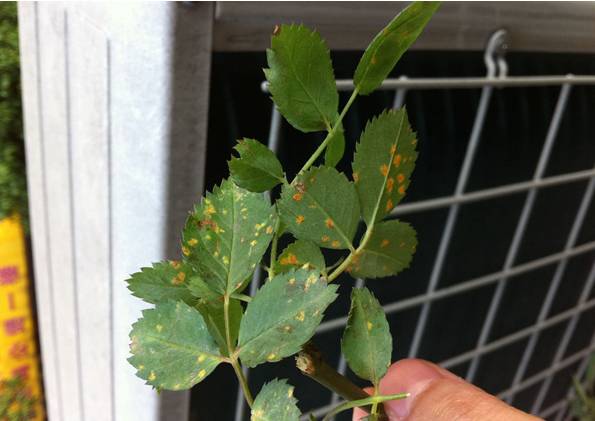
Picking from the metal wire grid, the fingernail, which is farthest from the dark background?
the fingernail

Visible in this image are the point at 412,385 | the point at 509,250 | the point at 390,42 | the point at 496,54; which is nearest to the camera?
the point at 390,42

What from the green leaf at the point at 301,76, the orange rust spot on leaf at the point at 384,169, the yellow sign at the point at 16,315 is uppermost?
the green leaf at the point at 301,76

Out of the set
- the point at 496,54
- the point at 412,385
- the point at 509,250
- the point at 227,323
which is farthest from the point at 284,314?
the point at 509,250

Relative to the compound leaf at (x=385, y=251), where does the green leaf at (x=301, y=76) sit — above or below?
above

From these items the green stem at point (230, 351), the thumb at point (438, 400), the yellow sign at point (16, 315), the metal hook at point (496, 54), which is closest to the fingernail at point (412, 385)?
the thumb at point (438, 400)

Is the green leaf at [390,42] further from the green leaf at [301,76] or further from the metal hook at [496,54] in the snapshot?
the metal hook at [496,54]

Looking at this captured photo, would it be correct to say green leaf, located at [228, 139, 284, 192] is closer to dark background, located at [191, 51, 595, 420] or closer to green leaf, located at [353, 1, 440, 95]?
green leaf, located at [353, 1, 440, 95]

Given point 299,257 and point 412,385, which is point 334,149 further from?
point 412,385

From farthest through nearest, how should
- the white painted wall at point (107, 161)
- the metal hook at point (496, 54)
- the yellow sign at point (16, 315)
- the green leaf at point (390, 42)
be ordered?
the yellow sign at point (16, 315) → the metal hook at point (496, 54) → the white painted wall at point (107, 161) → the green leaf at point (390, 42)

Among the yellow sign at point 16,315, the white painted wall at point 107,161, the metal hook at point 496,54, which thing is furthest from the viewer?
the yellow sign at point 16,315
